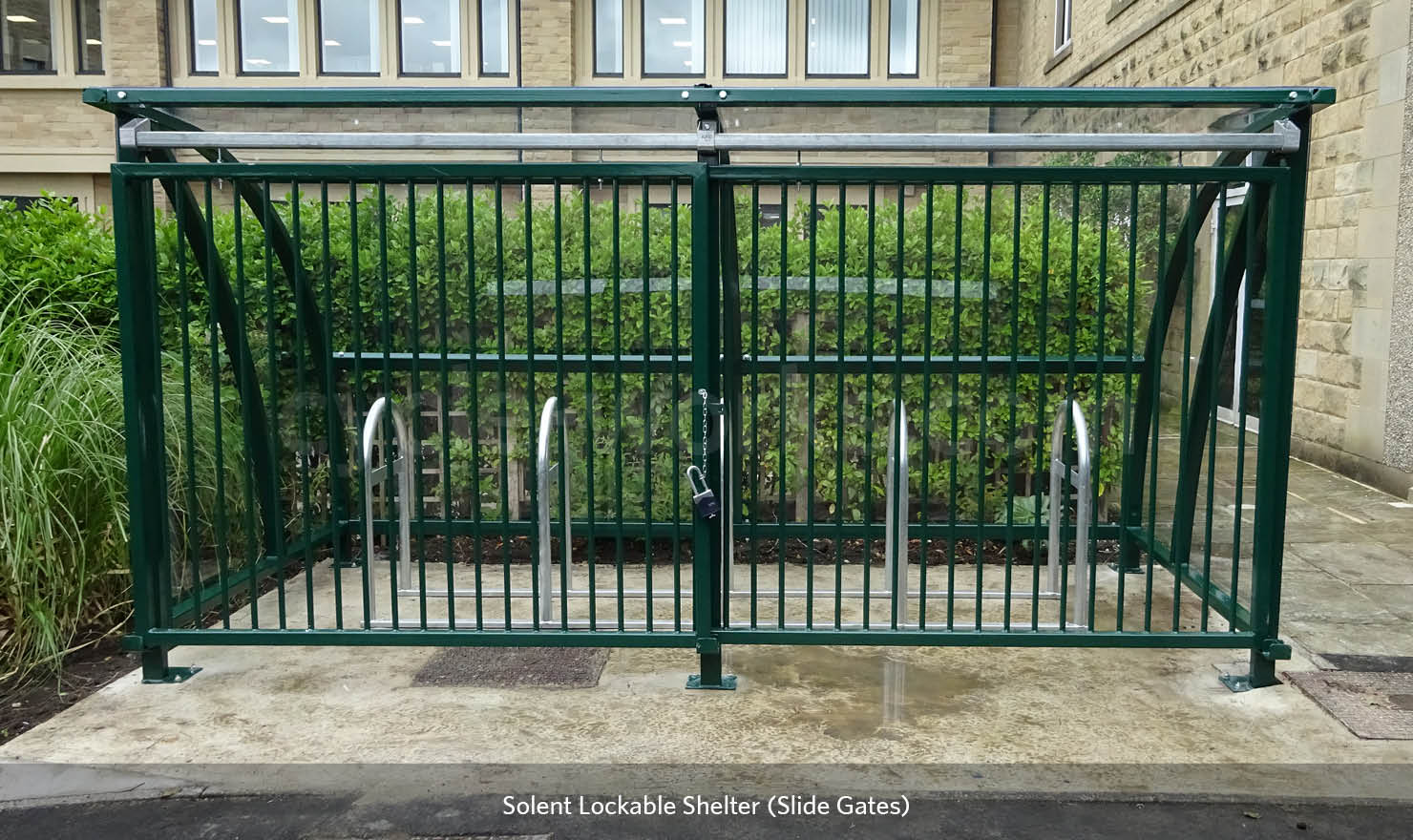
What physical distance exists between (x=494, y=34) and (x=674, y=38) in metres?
3.01

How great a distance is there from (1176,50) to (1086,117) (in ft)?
29.3

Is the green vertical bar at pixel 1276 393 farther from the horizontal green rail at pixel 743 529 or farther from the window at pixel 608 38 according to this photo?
the window at pixel 608 38

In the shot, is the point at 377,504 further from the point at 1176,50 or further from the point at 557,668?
the point at 1176,50

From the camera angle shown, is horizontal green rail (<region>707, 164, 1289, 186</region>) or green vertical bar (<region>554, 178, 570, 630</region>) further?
green vertical bar (<region>554, 178, 570, 630</region>)

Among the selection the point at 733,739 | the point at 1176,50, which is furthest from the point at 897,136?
the point at 1176,50

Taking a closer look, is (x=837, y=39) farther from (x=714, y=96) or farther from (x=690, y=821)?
(x=690, y=821)

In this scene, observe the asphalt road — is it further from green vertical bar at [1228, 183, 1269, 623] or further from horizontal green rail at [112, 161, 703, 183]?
horizontal green rail at [112, 161, 703, 183]

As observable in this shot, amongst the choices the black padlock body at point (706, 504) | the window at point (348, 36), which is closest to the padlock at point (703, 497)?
the black padlock body at point (706, 504)

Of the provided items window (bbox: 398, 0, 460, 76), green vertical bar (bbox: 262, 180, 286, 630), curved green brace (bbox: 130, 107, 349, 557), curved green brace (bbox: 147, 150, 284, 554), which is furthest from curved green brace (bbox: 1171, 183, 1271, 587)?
window (bbox: 398, 0, 460, 76)

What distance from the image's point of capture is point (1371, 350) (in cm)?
818

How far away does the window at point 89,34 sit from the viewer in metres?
19.3

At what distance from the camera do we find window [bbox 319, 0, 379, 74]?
19.5 m

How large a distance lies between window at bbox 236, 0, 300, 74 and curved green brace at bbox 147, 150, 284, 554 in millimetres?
15715

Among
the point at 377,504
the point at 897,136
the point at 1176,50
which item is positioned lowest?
the point at 377,504
